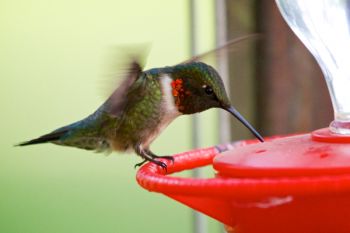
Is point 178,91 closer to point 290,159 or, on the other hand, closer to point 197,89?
point 197,89

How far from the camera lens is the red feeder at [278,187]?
3.90 feet

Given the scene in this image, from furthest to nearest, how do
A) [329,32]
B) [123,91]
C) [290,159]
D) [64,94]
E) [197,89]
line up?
1. [64,94]
2. [197,89]
3. [123,91]
4. [329,32]
5. [290,159]

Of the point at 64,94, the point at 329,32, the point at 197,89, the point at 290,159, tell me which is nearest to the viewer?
the point at 290,159

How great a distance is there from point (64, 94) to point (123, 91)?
6.14 ft

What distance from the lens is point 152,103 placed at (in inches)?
81.4

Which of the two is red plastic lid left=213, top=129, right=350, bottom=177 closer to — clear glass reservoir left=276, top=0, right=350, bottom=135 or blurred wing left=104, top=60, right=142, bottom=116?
clear glass reservoir left=276, top=0, right=350, bottom=135

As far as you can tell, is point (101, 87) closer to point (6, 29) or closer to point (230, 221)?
point (230, 221)

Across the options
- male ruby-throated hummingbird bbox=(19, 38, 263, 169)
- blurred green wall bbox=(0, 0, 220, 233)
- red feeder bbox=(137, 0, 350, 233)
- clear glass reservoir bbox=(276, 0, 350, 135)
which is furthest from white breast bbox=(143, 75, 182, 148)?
blurred green wall bbox=(0, 0, 220, 233)

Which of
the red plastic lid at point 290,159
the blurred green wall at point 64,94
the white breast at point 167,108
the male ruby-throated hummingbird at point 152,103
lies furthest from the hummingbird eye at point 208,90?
the blurred green wall at point 64,94

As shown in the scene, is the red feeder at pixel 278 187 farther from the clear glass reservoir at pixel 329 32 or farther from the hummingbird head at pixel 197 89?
the hummingbird head at pixel 197 89

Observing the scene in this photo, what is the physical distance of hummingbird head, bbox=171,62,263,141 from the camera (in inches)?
75.4

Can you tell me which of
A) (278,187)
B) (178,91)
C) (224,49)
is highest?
(224,49)

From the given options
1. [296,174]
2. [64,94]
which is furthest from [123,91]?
[64,94]

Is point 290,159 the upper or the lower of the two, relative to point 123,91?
lower
